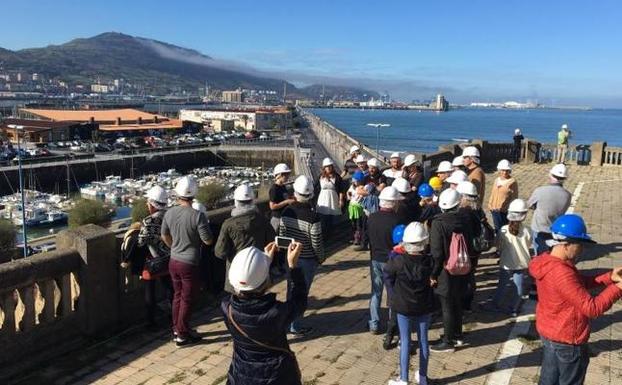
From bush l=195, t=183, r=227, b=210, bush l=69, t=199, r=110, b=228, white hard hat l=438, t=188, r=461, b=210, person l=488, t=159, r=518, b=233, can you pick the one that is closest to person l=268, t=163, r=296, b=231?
white hard hat l=438, t=188, r=461, b=210

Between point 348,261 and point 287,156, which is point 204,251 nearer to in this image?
point 348,261

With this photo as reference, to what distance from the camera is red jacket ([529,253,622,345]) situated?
11.0ft

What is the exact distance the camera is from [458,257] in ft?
17.5

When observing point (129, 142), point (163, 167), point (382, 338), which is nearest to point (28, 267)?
point (382, 338)

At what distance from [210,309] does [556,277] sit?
4429 millimetres

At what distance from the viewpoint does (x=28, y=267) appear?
5.07 m

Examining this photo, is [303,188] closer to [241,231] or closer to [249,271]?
[241,231]

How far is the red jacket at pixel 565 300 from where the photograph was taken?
335cm

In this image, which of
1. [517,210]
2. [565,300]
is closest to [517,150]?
[517,210]

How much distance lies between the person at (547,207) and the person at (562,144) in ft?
51.5

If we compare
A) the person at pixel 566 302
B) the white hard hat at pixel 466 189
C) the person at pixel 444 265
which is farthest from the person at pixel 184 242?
the person at pixel 566 302

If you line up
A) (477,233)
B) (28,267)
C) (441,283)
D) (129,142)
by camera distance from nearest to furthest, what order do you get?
(28,267)
(441,283)
(477,233)
(129,142)

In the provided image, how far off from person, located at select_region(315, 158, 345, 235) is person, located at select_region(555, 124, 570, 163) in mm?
15699

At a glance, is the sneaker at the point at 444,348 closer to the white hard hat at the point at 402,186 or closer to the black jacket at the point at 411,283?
the black jacket at the point at 411,283
